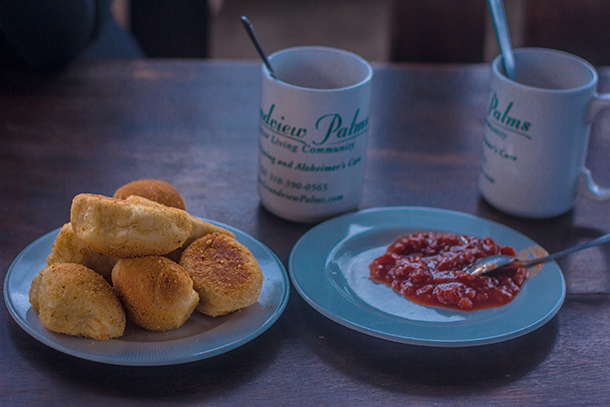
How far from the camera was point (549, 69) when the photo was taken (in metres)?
1.15

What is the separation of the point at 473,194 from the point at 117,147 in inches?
27.4

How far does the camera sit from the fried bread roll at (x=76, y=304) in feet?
2.36

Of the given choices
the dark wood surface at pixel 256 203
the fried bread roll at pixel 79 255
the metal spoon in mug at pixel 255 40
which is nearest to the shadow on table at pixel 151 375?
the dark wood surface at pixel 256 203

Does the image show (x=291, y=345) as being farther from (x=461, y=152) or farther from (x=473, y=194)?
(x=461, y=152)

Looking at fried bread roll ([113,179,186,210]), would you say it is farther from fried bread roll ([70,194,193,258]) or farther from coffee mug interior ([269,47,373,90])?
coffee mug interior ([269,47,373,90])

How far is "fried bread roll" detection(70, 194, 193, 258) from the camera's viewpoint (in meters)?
0.74

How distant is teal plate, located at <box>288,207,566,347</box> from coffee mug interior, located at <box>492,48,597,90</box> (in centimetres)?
30

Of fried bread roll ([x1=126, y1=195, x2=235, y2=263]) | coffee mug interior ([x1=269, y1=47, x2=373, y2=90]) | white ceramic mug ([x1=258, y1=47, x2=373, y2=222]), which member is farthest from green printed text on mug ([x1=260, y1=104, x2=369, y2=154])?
fried bread roll ([x1=126, y1=195, x2=235, y2=263])

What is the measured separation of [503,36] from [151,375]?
79cm

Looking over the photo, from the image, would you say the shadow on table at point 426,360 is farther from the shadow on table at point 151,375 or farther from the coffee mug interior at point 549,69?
the coffee mug interior at point 549,69

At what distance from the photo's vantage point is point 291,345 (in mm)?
797

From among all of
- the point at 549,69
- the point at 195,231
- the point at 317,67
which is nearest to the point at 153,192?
the point at 195,231

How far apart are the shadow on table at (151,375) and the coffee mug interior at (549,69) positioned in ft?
2.22

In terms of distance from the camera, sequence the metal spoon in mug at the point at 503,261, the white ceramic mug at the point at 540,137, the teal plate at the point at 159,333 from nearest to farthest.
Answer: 1. the teal plate at the point at 159,333
2. the metal spoon in mug at the point at 503,261
3. the white ceramic mug at the point at 540,137
